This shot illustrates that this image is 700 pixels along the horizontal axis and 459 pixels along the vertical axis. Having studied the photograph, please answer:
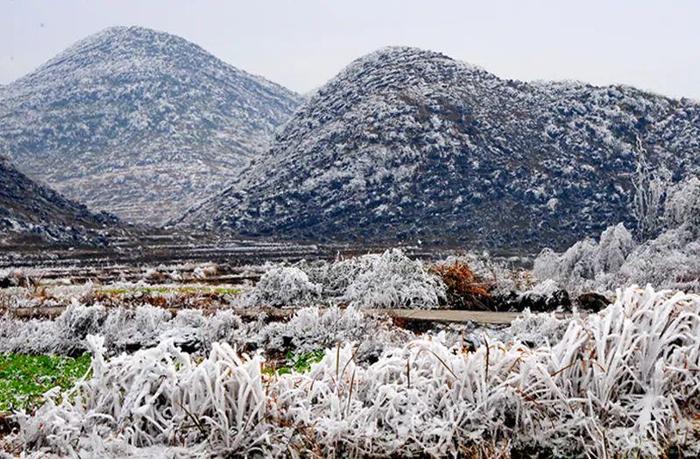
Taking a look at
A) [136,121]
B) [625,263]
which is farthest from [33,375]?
[136,121]

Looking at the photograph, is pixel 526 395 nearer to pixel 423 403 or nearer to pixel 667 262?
pixel 423 403

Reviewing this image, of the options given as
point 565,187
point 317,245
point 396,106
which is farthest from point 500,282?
point 396,106

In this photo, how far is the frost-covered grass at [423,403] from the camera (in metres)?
4.66

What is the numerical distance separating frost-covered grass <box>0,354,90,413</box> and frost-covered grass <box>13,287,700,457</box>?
170 cm

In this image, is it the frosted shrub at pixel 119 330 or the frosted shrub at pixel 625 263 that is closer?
the frosted shrub at pixel 119 330

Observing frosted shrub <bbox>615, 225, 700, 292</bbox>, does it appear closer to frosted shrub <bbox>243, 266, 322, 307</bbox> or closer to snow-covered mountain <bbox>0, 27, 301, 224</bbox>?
frosted shrub <bbox>243, 266, 322, 307</bbox>

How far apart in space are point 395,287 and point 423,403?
9766mm

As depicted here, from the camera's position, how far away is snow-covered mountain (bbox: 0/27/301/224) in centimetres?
11856

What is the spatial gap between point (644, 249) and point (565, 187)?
4070 centimetres

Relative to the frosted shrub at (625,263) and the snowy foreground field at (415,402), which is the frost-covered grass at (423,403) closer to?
the snowy foreground field at (415,402)

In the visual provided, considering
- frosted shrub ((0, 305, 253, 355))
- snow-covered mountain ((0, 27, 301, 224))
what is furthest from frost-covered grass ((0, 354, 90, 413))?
snow-covered mountain ((0, 27, 301, 224))

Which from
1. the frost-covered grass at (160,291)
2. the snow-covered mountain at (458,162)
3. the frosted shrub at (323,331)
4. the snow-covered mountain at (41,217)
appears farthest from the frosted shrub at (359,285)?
the snow-covered mountain at (41,217)

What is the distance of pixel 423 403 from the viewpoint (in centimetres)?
491

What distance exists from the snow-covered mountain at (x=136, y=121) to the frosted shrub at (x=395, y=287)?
85.6m
